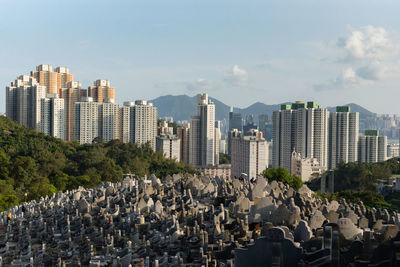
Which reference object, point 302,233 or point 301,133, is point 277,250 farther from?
point 301,133

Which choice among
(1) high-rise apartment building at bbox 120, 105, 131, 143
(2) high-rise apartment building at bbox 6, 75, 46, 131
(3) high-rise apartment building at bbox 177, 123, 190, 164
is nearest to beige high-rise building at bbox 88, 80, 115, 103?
(1) high-rise apartment building at bbox 120, 105, 131, 143

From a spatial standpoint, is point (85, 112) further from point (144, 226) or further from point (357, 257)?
point (357, 257)

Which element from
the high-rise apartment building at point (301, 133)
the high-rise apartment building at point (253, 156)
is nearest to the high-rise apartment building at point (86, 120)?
the high-rise apartment building at point (253, 156)

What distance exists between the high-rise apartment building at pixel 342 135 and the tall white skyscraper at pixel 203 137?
44.6 feet

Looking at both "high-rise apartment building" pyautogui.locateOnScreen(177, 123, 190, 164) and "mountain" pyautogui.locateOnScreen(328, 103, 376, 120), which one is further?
"mountain" pyautogui.locateOnScreen(328, 103, 376, 120)

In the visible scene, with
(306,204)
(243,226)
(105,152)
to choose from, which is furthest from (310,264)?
(105,152)

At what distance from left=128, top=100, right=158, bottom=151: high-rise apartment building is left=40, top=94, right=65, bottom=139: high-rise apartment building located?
7794 millimetres

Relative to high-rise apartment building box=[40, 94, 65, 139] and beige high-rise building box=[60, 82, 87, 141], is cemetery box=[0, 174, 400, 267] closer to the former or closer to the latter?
high-rise apartment building box=[40, 94, 65, 139]

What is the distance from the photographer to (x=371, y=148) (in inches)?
2122

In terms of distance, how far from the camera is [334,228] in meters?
6.29

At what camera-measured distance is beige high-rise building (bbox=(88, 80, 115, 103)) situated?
53844mm

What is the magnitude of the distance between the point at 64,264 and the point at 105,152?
30556 mm

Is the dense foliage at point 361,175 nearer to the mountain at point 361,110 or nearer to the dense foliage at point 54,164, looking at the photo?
the dense foliage at point 54,164

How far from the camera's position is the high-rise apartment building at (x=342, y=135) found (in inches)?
1969
